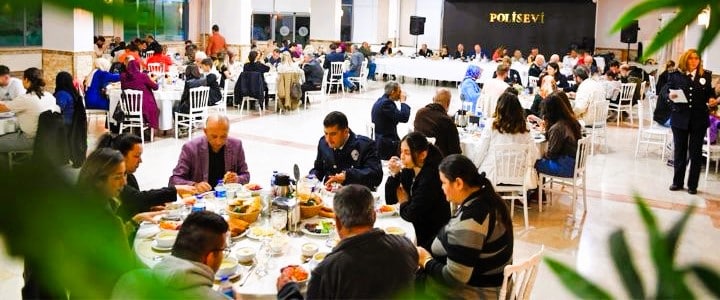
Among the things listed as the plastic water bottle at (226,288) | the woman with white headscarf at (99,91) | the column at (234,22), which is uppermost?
the column at (234,22)

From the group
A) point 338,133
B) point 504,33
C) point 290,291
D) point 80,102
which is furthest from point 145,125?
point 504,33

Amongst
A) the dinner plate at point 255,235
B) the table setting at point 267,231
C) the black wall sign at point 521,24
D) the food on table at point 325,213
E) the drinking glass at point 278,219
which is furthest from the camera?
the black wall sign at point 521,24

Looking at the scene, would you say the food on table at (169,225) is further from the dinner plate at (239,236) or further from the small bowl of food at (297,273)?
the small bowl of food at (297,273)

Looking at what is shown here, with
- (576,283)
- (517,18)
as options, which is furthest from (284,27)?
(576,283)

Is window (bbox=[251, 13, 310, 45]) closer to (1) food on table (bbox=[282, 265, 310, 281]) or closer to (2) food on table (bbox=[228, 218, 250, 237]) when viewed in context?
(2) food on table (bbox=[228, 218, 250, 237])

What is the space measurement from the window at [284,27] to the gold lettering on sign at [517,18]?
620 cm

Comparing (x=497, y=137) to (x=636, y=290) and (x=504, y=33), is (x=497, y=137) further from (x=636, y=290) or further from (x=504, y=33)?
(x=504, y=33)

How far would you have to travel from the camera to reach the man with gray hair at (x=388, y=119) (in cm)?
715

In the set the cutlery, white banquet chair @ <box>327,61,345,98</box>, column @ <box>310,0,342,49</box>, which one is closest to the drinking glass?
the cutlery

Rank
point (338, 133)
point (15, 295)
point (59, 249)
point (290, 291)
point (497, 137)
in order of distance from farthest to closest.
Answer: point (497, 137)
point (338, 133)
point (15, 295)
point (290, 291)
point (59, 249)

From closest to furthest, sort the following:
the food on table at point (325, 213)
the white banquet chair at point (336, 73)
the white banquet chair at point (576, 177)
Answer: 1. the food on table at point (325, 213)
2. the white banquet chair at point (576, 177)
3. the white banquet chair at point (336, 73)

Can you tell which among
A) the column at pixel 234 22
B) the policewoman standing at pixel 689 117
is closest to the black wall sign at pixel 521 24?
the column at pixel 234 22

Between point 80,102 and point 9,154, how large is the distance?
7.35 meters

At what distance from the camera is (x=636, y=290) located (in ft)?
0.82
